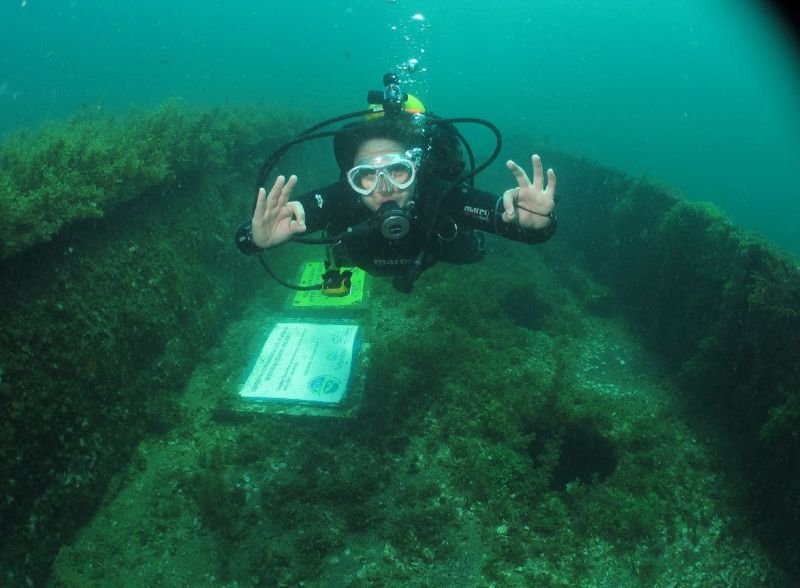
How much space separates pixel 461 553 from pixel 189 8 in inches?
6264

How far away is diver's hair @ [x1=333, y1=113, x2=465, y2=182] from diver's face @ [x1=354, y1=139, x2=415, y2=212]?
0.06 m

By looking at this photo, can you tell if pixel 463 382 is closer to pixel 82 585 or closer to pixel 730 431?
pixel 730 431

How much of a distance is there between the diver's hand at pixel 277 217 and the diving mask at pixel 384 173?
679mm

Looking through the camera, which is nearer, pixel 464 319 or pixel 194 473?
pixel 194 473

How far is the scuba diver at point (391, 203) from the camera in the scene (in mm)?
Result: 4098

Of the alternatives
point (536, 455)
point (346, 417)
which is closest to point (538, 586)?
point (536, 455)

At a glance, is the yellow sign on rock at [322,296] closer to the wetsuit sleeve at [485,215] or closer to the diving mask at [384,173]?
the diving mask at [384,173]

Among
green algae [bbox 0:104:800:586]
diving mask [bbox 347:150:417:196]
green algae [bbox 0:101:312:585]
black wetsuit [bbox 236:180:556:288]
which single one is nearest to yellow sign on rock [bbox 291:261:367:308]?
green algae [bbox 0:104:800:586]

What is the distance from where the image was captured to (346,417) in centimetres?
600

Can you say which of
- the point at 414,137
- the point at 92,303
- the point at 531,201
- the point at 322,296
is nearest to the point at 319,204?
the point at 414,137

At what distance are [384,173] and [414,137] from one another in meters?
0.65

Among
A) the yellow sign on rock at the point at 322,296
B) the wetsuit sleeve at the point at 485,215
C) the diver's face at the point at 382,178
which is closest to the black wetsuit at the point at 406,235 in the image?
the wetsuit sleeve at the point at 485,215

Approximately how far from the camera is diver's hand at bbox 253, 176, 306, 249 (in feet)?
13.0

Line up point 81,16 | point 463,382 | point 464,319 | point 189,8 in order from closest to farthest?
point 463,382 < point 464,319 < point 81,16 < point 189,8
